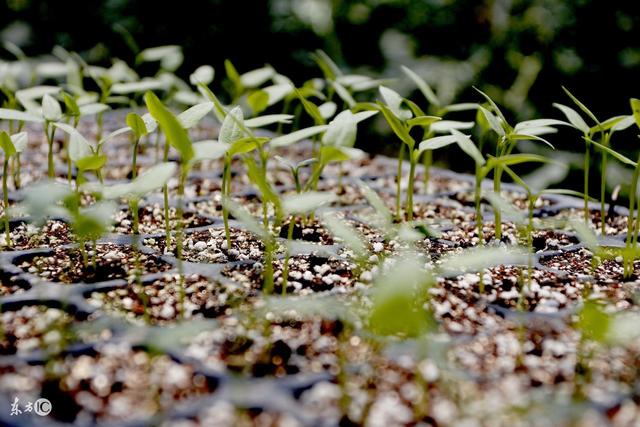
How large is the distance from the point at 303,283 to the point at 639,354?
0.38m

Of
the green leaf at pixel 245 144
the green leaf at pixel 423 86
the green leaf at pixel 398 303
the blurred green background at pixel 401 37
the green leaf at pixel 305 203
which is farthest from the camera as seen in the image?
the blurred green background at pixel 401 37

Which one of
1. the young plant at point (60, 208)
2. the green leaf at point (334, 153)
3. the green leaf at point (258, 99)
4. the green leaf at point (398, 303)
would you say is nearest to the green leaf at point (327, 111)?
the green leaf at point (258, 99)

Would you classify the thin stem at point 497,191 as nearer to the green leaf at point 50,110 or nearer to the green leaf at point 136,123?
the green leaf at point 136,123

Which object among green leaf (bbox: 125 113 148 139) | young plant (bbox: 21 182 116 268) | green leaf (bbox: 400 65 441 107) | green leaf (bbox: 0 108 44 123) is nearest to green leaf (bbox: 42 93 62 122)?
green leaf (bbox: 0 108 44 123)

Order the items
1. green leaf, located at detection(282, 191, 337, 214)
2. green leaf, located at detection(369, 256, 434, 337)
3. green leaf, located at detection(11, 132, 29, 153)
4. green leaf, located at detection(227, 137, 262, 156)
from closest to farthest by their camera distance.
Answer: green leaf, located at detection(369, 256, 434, 337) → green leaf, located at detection(282, 191, 337, 214) → green leaf, located at detection(227, 137, 262, 156) → green leaf, located at detection(11, 132, 29, 153)

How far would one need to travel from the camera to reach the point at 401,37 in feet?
7.45

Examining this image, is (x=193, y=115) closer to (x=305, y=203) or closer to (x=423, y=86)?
(x=305, y=203)

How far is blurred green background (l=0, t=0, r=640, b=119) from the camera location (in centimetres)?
201

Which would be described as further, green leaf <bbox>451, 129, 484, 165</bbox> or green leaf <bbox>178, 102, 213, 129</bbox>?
green leaf <bbox>178, 102, 213, 129</bbox>

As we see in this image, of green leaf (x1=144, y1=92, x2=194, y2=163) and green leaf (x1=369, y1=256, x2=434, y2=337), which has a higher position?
green leaf (x1=144, y1=92, x2=194, y2=163)

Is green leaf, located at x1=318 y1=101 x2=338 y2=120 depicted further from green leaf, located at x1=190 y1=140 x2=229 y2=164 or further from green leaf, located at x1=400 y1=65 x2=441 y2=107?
green leaf, located at x1=190 y1=140 x2=229 y2=164

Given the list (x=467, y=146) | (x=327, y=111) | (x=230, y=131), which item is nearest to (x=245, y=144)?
(x=230, y=131)

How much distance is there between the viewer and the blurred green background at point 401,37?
2.01 m

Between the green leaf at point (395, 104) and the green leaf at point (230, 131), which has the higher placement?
the green leaf at point (395, 104)
